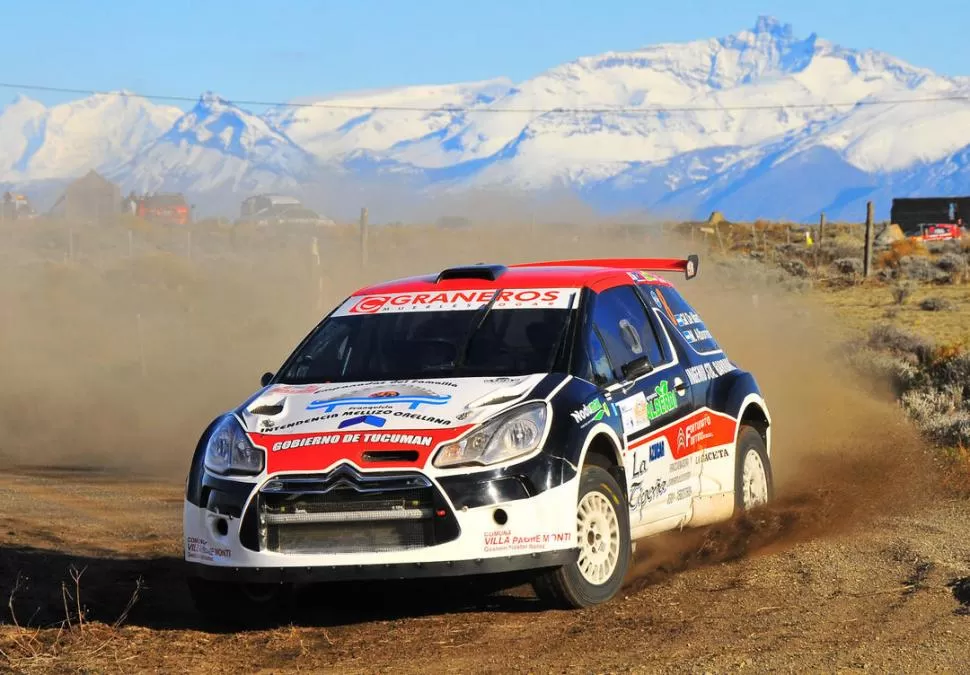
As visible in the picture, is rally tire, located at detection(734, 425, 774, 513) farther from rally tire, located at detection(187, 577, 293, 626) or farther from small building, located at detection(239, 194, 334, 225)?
small building, located at detection(239, 194, 334, 225)

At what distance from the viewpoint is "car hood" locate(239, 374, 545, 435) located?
274 inches

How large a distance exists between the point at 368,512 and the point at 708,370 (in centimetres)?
306

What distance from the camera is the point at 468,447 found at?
6824 mm

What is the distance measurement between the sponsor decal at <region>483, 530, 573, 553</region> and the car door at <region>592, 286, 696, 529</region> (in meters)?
0.92

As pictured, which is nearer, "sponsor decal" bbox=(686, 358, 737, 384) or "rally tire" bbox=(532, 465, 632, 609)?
"rally tire" bbox=(532, 465, 632, 609)

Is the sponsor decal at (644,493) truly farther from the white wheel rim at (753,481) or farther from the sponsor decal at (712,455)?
the white wheel rim at (753,481)

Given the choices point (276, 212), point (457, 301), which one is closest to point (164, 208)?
point (276, 212)

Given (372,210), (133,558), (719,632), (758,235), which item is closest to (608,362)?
(719,632)

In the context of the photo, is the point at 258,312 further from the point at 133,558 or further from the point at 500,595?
the point at 500,595

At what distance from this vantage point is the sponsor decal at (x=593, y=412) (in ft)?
23.5

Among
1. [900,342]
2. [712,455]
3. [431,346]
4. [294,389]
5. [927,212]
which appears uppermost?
[927,212]

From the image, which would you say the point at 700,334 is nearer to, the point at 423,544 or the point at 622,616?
the point at 622,616

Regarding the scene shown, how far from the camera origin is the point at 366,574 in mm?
6707

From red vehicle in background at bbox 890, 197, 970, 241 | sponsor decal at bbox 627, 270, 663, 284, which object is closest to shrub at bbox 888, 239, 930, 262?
red vehicle in background at bbox 890, 197, 970, 241
